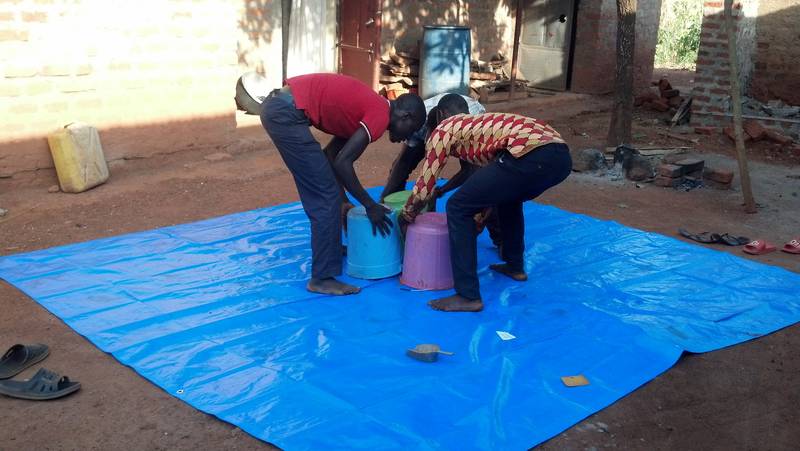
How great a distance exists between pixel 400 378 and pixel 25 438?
5.04 ft

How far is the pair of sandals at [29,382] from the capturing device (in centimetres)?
313

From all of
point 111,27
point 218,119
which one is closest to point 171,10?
point 111,27

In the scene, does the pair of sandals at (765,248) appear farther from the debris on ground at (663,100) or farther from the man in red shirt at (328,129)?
the debris on ground at (663,100)

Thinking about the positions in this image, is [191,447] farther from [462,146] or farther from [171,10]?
[171,10]

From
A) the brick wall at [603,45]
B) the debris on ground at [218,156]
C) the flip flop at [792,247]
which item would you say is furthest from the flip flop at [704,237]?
the brick wall at [603,45]

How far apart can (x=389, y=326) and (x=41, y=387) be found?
1.65 metres

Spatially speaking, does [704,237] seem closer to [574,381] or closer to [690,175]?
[690,175]

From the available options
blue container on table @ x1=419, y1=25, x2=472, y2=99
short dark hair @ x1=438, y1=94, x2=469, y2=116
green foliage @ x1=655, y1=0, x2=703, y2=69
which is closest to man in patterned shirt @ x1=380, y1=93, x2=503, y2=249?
short dark hair @ x1=438, y1=94, x2=469, y2=116

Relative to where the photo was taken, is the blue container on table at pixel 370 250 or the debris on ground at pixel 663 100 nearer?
the blue container on table at pixel 370 250

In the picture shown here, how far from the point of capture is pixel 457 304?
4020 mm

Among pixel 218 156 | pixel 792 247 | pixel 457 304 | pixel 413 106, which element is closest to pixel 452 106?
pixel 413 106

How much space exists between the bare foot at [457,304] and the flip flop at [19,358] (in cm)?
199

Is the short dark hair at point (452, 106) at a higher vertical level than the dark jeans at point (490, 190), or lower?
higher

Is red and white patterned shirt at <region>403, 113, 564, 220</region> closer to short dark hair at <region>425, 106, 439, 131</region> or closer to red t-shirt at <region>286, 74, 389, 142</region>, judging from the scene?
red t-shirt at <region>286, 74, 389, 142</region>
